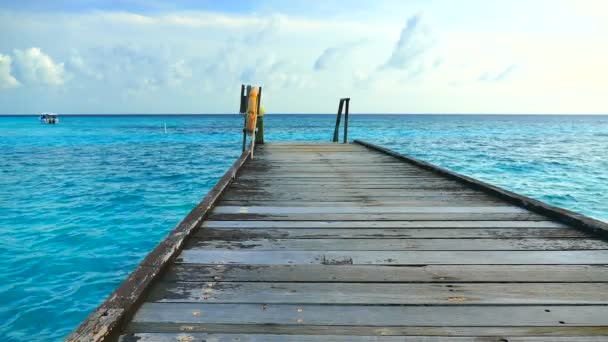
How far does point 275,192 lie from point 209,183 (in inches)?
377

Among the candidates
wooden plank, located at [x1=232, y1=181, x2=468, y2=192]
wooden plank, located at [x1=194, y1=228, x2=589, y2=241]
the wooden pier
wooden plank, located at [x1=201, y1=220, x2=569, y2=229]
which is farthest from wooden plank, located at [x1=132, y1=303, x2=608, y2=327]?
wooden plank, located at [x1=232, y1=181, x2=468, y2=192]

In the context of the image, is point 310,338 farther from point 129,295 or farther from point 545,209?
point 545,209

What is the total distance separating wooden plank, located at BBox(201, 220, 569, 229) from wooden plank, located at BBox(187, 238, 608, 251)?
0.33m

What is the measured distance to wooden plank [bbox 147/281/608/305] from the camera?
195cm

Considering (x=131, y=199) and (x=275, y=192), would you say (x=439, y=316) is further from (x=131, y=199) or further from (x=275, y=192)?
(x=131, y=199)

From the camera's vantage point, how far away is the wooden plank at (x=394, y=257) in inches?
96.5

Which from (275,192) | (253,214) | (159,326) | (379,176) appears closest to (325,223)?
(253,214)

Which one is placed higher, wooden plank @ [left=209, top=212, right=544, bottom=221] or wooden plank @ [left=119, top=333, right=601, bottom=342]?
wooden plank @ [left=209, top=212, right=544, bottom=221]

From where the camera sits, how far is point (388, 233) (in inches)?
121

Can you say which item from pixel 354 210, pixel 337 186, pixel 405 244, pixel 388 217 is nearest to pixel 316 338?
pixel 405 244

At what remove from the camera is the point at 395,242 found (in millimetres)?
2852

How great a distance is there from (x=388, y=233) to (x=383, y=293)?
41.6 inches

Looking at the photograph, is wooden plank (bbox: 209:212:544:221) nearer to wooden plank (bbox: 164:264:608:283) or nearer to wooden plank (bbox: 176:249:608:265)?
wooden plank (bbox: 176:249:608:265)

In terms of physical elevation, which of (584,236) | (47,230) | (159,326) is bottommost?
(47,230)
